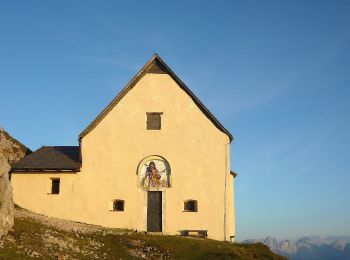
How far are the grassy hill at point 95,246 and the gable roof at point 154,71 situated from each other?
9.51m

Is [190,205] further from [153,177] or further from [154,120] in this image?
[154,120]

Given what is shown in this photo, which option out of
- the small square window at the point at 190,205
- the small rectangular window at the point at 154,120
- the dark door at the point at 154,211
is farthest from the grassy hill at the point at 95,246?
the small rectangular window at the point at 154,120

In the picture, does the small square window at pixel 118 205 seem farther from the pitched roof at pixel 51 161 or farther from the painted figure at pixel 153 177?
the pitched roof at pixel 51 161

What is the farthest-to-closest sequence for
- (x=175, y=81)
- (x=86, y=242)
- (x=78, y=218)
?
(x=175, y=81)
(x=78, y=218)
(x=86, y=242)

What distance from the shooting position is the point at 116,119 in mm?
35938

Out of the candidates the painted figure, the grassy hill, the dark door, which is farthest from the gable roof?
the grassy hill

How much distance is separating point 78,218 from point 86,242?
9.27m

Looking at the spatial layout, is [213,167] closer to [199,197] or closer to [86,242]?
[199,197]

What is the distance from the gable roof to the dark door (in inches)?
284

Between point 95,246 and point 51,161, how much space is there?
13662mm

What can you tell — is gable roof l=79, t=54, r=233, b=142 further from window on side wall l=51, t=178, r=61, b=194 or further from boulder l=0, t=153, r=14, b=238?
boulder l=0, t=153, r=14, b=238

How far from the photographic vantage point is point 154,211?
1362 inches

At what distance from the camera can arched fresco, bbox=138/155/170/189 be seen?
3512 cm

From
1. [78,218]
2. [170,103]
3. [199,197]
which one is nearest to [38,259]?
[78,218]
